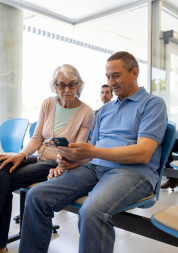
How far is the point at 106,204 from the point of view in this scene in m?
1.02

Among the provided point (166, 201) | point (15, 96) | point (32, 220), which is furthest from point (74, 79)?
point (15, 96)

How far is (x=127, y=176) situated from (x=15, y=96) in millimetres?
3556

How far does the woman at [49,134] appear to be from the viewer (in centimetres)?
147

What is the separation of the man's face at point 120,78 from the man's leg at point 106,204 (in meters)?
0.49

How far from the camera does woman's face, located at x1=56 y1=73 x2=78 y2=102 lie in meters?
1.68

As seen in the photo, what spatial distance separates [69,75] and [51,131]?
407 mm

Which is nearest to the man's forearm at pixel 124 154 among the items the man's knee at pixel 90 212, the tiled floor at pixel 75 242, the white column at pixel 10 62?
the man's knee at pixel 90 212

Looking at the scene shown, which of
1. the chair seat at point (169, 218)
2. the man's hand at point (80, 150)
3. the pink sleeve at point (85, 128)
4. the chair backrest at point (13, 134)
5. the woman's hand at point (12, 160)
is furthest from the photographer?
the chair backrest at point (13, 134)

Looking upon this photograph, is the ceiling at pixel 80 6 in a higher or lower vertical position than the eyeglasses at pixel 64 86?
higher

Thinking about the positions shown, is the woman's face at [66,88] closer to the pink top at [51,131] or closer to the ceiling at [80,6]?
the pink top at [51,131]

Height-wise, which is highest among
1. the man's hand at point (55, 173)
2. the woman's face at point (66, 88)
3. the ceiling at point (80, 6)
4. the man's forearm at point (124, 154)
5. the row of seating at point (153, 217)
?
the ceiling at point (80, 6)

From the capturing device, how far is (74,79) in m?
1.69

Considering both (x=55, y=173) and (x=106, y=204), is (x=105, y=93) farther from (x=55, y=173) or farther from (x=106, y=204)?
(x=106, y=204)

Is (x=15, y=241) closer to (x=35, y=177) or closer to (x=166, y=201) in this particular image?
(x=35, y=177)
